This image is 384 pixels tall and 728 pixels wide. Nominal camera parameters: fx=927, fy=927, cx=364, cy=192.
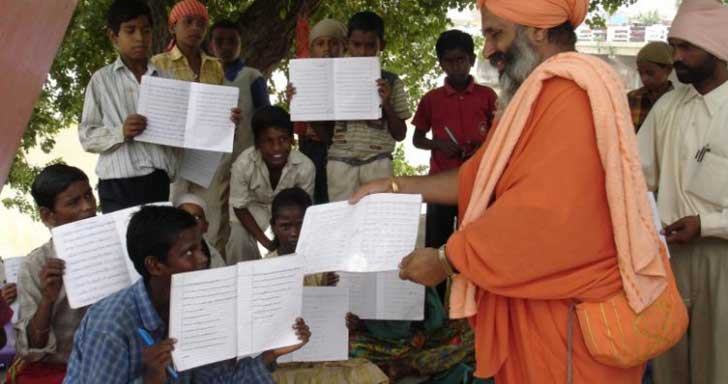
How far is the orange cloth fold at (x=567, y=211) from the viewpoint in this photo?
3.00m

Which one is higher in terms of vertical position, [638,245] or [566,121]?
[566,121]

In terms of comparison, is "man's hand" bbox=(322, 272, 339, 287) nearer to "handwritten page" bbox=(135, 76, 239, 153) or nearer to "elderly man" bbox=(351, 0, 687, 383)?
"handwritten page" bbox=(135, 76, 239, 153)

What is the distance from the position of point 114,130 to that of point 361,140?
1722 millimetres

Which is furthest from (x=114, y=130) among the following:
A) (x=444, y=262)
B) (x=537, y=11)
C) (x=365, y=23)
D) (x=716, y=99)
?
(x=716, y=99)

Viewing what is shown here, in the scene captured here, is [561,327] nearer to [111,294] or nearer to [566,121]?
[566,121]

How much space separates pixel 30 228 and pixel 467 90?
10.5m

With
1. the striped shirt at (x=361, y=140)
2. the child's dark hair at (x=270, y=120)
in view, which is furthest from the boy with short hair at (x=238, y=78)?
the striped shirt at (x=361, y=140)

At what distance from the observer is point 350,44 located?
20.5ft

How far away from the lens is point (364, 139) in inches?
241

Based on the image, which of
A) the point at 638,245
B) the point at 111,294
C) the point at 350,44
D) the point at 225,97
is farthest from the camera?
the point at 350,44

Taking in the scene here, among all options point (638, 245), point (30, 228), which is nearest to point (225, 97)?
point (638, 245)

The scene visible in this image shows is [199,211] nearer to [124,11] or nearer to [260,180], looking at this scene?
Answer: [260,180]

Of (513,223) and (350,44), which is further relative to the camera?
(350,44)

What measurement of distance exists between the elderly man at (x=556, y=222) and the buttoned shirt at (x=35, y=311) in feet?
6.03
